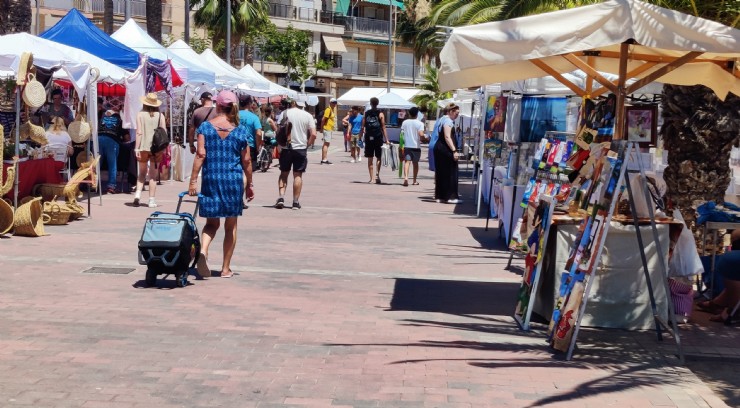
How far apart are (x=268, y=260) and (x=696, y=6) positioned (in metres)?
5.14

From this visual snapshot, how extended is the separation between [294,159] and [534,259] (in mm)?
8891

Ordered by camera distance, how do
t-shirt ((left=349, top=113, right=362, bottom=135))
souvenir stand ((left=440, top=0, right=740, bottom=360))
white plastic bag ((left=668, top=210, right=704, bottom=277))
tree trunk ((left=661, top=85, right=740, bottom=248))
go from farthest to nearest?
1. t-shirt ((left=349, top=113, right=362, bottom=135))
2. tree trunk ((left=661, top=85, right=740, bottom=248))
3. white plastic bag ((left=668, top=210, right=704, bottom=277))
4. souvenir stand ((left=440, top=0, right=740, bottom=360))

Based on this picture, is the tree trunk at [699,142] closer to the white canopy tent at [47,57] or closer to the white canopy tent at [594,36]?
the white canopy tent at [594,36]

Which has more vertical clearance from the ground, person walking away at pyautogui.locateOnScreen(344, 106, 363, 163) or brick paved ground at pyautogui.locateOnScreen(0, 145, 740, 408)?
person walking away at pyautogui.locateOnScreen(344, 106, 363, 163)

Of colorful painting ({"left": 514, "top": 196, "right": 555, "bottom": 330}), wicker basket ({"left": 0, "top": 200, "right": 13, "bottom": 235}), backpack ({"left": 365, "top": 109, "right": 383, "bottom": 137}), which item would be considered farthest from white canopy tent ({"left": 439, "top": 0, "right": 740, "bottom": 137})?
backpack ({"left": 365, "top": 109, "right": 383, "bottom": 137})

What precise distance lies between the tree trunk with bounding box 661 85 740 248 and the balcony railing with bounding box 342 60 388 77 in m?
65.9

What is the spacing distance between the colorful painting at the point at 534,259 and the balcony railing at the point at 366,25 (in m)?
68.9

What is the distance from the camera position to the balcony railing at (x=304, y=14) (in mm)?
71625

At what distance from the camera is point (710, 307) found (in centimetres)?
884

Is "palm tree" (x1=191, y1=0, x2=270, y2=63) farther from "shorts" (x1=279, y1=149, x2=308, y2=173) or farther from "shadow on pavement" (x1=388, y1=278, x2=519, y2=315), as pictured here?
"shadow on pavement" (x1=388, y1=278, x2=519, y2=315)

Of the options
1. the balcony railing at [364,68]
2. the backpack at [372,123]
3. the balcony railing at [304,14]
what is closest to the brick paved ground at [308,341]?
the backpack at [372,123]

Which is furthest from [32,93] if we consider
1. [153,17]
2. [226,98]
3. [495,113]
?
[153,17]

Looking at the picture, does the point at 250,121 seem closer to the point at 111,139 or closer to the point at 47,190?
the point at 111,139

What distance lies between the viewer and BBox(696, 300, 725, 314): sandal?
8750mm
